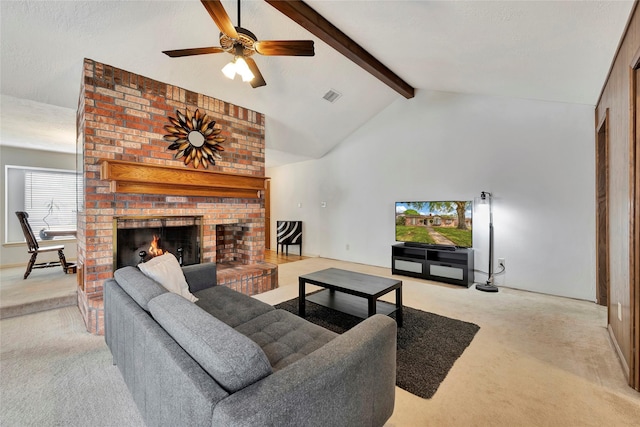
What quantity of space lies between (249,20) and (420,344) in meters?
3.44

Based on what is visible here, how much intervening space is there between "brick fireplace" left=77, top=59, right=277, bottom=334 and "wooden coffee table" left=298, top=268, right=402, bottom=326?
1.00 metres

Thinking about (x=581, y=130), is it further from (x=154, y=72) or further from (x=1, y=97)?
(x=1, y=97)

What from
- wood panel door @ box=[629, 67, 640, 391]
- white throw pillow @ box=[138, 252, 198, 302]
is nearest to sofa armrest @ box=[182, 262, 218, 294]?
white throw pillow @ box=[138, 252, 198, 302]

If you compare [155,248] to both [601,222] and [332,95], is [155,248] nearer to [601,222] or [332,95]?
[332,95]

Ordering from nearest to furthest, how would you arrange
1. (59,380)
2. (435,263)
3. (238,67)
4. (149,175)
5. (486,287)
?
(59,380) < (238,67) < (149,175) < (486,287) < (435,263)

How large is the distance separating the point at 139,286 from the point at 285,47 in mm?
1962

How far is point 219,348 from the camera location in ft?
3.14

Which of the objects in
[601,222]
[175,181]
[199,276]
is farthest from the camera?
[601,222]

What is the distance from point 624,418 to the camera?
153 centimetres

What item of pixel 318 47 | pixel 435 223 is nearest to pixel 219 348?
pixel 318 47

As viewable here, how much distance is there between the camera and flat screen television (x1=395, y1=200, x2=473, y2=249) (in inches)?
163

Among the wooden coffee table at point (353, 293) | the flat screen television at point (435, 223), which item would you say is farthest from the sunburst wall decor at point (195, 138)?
the flat screen television at point (435, 223)

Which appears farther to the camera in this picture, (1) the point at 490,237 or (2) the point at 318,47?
(1) the point at 490,237

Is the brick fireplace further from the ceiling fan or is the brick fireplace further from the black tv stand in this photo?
the black tv stand
